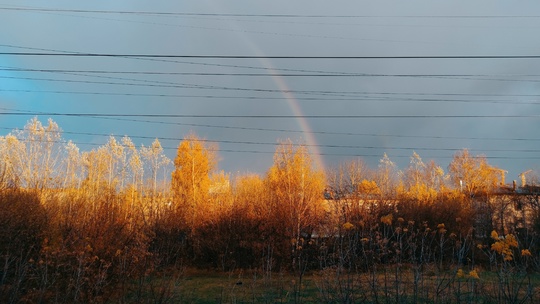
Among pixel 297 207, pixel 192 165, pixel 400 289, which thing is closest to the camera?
pixel 400 289

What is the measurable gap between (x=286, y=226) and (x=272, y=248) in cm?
154

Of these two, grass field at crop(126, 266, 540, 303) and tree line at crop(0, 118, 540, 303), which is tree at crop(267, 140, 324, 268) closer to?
tree line at crop(0, 118, 540, 303)

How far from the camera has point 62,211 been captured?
40.7ft

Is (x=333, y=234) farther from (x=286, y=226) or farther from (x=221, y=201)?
(x=221, y=201)

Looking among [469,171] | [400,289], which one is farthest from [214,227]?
[469,171]

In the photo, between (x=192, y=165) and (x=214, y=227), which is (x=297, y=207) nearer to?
(x=214, y=227)

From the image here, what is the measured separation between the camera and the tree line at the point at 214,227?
29.6 feet

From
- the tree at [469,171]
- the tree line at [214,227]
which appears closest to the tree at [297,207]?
the tree line at [214,227]

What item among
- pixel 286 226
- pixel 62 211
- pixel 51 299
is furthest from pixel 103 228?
pixel 286 226

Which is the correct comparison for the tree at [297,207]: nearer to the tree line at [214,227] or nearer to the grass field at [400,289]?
the tree line at [214,227]

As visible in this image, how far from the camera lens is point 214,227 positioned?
2292cm

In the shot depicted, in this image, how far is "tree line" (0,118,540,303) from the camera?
9.03 meters

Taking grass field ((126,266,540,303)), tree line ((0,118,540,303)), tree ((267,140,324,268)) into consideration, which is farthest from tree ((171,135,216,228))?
grass field ((126,266,540,303))

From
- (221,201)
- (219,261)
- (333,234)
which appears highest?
(221,201)
